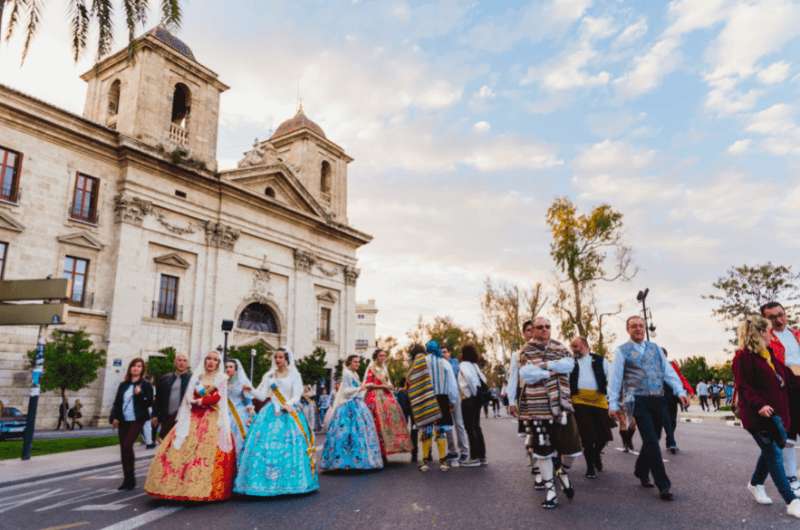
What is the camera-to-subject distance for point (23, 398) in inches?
795

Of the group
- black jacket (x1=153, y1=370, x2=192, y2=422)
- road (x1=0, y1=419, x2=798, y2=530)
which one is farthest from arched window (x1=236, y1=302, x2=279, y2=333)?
road (x1=0, y1=419, x2=798, y2=530)

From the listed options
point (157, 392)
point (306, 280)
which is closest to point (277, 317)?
point (306, 280)

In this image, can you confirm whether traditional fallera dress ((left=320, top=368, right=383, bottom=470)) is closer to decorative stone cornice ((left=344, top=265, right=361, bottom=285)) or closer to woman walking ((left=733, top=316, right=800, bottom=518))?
woman walking ((left=733, top=316, right=800, bottom=518))

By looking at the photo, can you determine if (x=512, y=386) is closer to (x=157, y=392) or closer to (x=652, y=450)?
(x=652, y=450)

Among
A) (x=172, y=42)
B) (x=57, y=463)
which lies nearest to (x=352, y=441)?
(x=57, y=463)

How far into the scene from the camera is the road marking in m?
4.96

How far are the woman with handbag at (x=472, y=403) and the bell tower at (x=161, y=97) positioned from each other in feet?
74.9

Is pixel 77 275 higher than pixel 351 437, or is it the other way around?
pixel 77 275

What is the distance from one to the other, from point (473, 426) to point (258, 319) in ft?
79.9

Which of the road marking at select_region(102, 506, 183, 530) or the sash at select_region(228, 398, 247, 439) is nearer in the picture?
the road marking at select_region(102, 506, 183, 530)

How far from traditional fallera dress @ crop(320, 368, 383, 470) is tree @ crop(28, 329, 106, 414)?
1503 cm

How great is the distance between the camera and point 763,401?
4.97 meters

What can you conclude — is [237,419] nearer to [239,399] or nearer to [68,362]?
[239,399]

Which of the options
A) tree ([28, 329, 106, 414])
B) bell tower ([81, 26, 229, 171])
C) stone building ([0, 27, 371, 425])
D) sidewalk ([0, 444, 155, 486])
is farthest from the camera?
bell tower ([81, 26, 229, 171])
